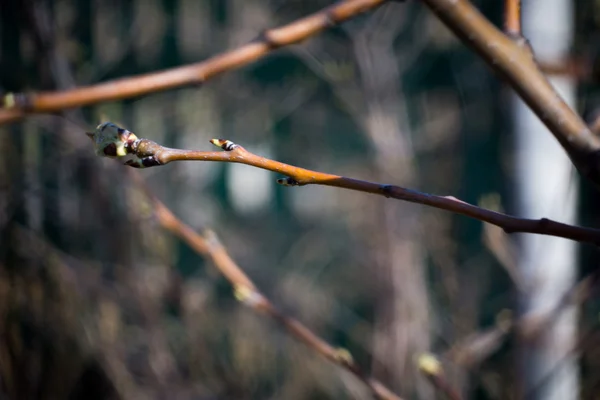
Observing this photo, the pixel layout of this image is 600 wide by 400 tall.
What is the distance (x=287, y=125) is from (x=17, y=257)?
1918mm

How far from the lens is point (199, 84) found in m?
0.71

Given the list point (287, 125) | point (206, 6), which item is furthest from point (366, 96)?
point (206, 6)

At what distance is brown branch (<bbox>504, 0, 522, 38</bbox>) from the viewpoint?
61 centimetres

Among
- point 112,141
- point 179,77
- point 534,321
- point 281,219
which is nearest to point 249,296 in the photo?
point 179,77

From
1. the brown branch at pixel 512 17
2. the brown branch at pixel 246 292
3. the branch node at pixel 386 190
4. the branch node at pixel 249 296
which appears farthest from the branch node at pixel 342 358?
the brown branch at pixel 512 17

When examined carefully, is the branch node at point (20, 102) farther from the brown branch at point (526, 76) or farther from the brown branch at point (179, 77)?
the brown branch at point (526, 76)

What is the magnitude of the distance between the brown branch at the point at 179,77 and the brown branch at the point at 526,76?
10 centimetres

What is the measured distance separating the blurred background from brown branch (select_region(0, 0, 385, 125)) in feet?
1.63

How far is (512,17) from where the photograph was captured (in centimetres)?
62

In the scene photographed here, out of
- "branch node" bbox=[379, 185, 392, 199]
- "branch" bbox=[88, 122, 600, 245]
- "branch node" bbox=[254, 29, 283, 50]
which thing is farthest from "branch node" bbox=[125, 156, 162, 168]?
"branch node" bbox=[254, 29, 283, 50]

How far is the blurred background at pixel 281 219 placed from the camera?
1.56m

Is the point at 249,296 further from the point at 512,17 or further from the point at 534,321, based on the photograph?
the point at 534,321

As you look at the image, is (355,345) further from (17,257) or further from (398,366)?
(17,257)

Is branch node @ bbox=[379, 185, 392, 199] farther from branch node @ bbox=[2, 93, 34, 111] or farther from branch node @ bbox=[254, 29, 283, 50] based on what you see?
branch node @ bbox=[2, 93, 34, 111]
